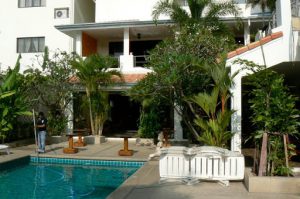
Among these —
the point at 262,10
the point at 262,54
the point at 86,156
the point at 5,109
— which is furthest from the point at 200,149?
the point at 262,10

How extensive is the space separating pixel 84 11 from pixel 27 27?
14.0 feet

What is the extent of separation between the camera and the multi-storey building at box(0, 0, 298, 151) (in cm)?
2303

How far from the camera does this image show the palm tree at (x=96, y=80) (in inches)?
799

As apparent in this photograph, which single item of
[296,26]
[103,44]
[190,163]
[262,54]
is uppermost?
[103,44]

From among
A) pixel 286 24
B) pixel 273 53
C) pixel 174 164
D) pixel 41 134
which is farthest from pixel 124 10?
pixel 174 164

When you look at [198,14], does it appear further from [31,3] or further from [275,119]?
[31,3]

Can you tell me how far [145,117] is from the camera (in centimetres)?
2111

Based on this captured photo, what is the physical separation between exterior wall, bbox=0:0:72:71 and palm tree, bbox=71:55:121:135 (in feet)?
23.8

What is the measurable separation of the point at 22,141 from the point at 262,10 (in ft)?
50.4

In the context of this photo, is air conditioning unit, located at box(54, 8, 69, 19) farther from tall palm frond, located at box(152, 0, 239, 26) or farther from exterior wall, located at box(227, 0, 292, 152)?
exterior wall, located at box(227, 0, 292, 152)

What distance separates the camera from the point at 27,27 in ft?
93.1

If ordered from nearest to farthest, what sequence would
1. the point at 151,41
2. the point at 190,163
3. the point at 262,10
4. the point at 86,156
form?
the point at 190,163 → the point at 86,156 → the point at 262,10 → the point at 151,41

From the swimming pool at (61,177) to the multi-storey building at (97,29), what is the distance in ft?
21.2

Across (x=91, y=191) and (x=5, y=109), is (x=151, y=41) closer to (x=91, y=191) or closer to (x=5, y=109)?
(x=5, y=109)
